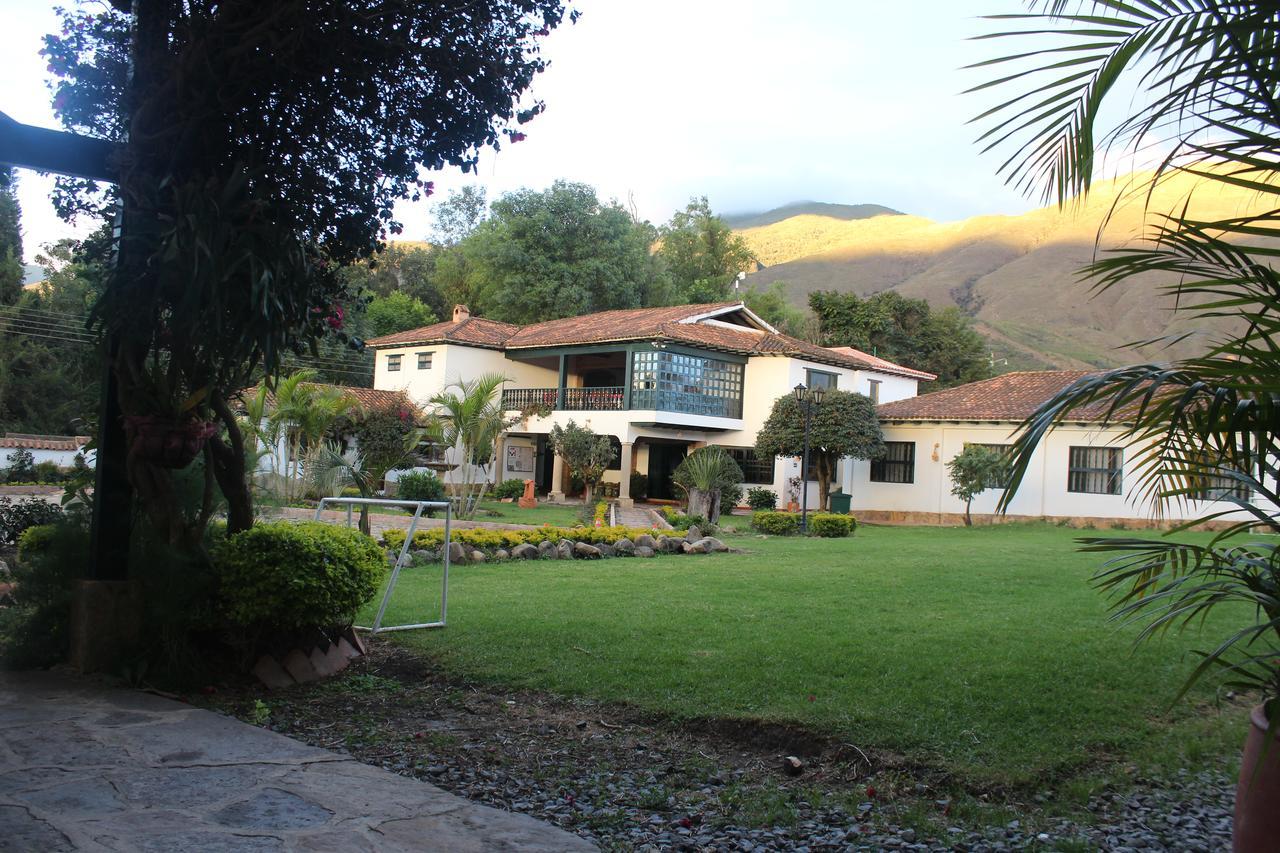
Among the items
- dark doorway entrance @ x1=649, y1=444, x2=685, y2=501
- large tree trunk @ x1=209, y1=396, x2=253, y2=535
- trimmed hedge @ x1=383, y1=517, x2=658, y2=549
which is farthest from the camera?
dark doorway entrance @ x1=649, y1=444, x2=685, y2=501

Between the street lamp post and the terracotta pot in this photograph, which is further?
the street lamp post

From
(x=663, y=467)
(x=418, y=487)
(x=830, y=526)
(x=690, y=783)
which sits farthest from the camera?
(x=663, y=467)

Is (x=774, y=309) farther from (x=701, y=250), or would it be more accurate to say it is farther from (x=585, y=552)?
(x=585, y=552)

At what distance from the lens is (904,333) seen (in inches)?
1854

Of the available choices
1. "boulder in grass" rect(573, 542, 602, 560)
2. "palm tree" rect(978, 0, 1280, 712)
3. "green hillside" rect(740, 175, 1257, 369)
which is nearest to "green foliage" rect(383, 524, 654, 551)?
"boulder in grass" rect(573, 542, 602, 560)

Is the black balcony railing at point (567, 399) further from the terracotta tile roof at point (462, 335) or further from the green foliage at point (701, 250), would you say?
the green foliage at point (701, 250)

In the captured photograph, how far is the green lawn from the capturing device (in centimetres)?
475

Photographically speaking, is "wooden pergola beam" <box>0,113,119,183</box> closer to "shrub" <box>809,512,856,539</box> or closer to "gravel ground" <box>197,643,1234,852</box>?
"gravel ground" <box>197,643,1234,852</box>

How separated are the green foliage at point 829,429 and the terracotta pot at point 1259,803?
23096mm

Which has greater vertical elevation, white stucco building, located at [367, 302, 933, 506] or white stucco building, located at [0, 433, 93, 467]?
white stucco building, located at [367, 302, 933, 506]

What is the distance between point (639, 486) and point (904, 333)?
2109 centimetres

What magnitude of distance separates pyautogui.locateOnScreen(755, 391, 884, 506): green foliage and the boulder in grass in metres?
12.9

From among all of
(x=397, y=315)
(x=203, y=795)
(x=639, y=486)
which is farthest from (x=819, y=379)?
(x=203, y=795)

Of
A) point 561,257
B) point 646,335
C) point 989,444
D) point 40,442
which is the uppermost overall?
point 561,257
